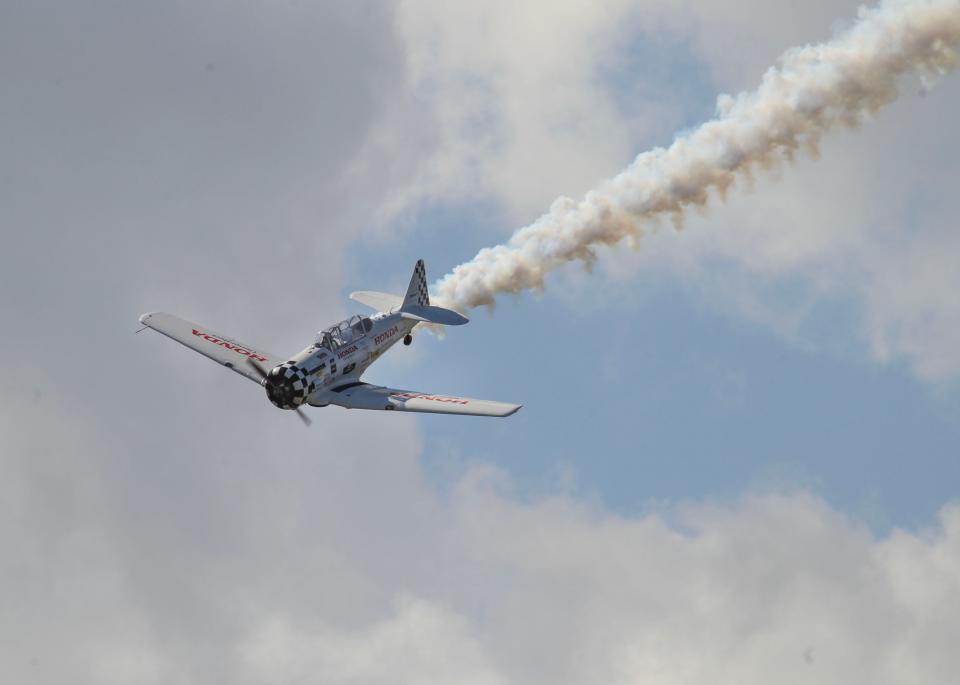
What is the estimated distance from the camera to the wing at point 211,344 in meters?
59.5

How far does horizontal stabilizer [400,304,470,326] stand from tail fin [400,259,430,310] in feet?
1.92

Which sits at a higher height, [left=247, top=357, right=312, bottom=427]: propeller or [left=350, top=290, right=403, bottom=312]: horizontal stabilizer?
[left=350, top=290, right=403, bottom=312]: horizontal stabilizer

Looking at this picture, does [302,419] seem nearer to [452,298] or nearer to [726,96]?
[452,298]

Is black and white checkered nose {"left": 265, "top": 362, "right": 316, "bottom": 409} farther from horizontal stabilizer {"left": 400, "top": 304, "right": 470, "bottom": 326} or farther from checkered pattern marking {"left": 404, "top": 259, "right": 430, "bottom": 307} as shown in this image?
checkered pattern marking {"left": 404, "top": 259, "right": 430, "bottom": 307}

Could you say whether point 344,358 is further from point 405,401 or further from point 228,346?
point 228,346

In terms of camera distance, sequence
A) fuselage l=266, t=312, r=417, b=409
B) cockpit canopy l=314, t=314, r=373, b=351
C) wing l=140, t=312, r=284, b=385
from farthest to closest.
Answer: wing l=140, t=312, r=284, b=385 → cockpit canopy l=314, t=314, r=373, b=351 → fuselage l=266, t=312, r=417, b=409

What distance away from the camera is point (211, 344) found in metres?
62.1

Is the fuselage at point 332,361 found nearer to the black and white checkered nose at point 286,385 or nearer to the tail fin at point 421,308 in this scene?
the black and white checkered nose at point 286,385

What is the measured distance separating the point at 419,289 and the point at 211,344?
996 cm

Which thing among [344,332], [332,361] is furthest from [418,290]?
[332,361]

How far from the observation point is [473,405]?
55875 millimetres

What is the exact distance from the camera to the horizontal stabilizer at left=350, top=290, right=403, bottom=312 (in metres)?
65.9

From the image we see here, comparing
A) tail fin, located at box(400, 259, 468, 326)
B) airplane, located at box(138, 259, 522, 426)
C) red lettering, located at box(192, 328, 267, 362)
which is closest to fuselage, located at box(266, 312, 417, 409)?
airplane, located at box(138, 259, 522, 426)

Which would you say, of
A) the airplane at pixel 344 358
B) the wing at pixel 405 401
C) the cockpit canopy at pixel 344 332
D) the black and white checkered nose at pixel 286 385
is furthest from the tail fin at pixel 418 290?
the black and white checkered nose at pixel 286 385
